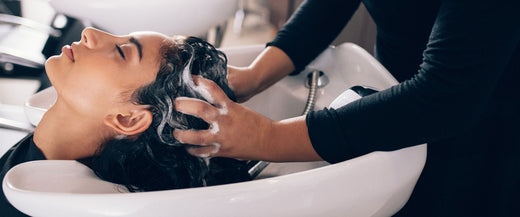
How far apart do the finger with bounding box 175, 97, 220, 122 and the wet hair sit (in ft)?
0.24

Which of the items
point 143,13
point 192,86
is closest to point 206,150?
point 192,86

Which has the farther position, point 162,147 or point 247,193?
point 162,147

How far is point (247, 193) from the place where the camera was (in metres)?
0.58

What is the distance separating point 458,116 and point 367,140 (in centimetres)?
15

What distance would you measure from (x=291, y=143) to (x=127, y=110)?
339 mm

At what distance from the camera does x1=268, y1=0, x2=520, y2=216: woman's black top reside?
557mm

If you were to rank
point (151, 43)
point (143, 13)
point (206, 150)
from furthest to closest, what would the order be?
point (143, 13), point (151, 43), point (206, 150)

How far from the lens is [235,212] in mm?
580

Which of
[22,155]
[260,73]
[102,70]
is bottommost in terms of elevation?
[22,155]

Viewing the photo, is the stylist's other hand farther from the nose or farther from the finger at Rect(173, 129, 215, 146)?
the nose

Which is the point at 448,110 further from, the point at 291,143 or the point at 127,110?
the point at 127,110

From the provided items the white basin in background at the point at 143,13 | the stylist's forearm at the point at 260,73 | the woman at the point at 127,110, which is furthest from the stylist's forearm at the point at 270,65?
the white basin in background at the point at 143,13

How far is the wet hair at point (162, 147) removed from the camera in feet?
2.51

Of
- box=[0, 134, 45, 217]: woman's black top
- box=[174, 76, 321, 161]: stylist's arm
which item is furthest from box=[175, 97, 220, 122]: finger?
box=[0, 134, 45, 217]: woman's black top
